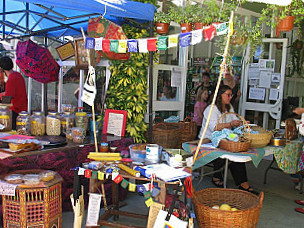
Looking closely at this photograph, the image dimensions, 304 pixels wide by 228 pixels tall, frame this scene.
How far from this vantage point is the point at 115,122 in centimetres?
423

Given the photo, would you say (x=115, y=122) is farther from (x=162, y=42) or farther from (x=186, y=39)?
(x=186, y=39)

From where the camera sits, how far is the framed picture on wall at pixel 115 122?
4.18 metres

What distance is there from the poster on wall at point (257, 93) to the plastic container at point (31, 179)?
4907 mm

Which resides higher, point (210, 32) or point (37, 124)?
point (210, 32)

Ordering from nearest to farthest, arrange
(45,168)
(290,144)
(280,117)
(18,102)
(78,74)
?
(45,168), (290,144), (18,102), (78,74), (280,117)

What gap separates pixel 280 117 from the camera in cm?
631

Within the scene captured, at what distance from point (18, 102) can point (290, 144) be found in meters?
3.91

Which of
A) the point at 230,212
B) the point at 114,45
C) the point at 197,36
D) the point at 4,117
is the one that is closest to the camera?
the point at 197,36

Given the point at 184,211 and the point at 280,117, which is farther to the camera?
the point at 280,117

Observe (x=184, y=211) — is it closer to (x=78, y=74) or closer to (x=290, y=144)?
(x=290, y=144)

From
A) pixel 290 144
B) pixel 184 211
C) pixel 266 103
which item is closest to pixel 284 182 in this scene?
pixel 290 144

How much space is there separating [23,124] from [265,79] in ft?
15.6

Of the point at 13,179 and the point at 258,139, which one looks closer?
the point at 13,179

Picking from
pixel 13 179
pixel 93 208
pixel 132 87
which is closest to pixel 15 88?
pixel 132 87
